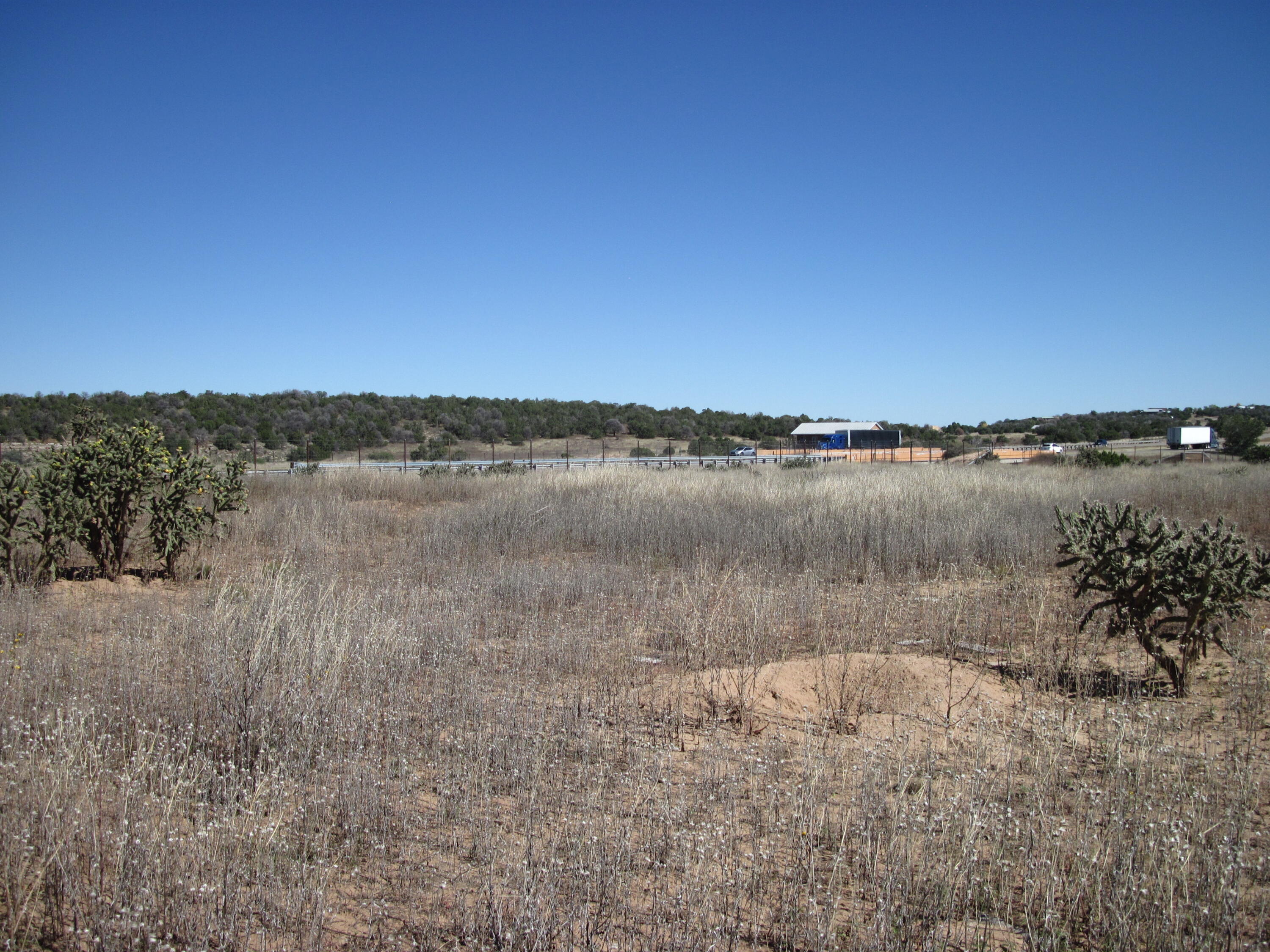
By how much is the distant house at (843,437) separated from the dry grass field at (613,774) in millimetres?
43155

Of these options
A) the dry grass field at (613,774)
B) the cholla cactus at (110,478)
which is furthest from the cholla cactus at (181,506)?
the dry grass field at (613,774)

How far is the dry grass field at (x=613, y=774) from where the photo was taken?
2889mm

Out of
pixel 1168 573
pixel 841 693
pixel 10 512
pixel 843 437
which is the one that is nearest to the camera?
pixel 841 693

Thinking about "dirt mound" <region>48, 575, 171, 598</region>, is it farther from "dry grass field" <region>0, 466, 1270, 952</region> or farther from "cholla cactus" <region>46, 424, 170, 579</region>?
"cholla cactus" <region>46, 424, 170, 579</region>

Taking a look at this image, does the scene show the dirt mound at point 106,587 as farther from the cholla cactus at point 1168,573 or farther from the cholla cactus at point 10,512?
the cholla cactus at point 1168,573

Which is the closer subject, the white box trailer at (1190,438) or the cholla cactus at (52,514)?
the cholla cactus at (52,514)

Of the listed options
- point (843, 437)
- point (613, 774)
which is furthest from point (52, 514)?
point (843, 437)

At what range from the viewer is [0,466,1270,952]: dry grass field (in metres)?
2.89

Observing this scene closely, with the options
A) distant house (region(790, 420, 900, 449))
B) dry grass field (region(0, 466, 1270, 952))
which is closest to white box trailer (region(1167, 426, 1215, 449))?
distant house (region(790, 420, 900, 449))

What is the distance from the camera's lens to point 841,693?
5449 mm

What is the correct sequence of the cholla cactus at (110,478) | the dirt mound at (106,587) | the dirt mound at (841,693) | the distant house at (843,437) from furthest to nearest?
the distant house at (843,437), the cholla cactus at (110,478), the dirt mound at (106,587), the dirt mound at (841,693)

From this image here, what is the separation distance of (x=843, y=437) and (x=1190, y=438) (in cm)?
2107

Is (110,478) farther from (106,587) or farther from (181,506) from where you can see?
(106,587)

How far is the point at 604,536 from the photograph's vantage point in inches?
510
